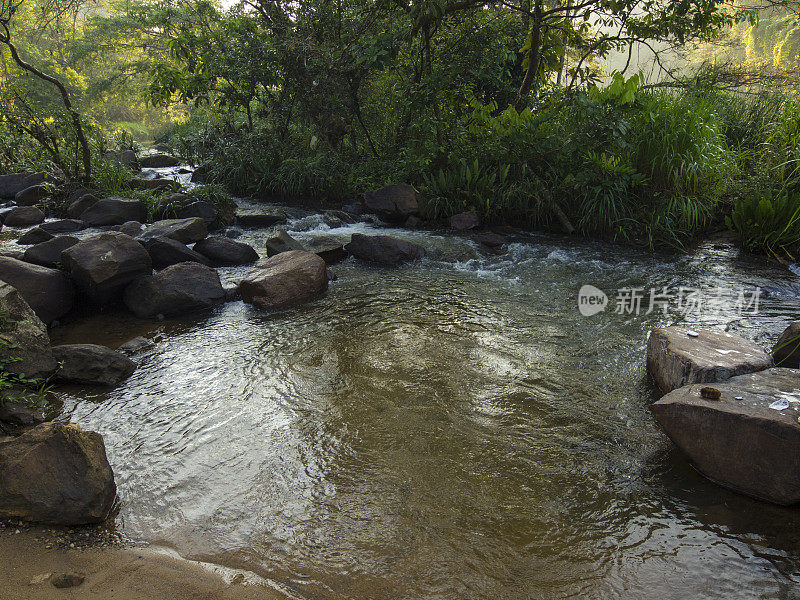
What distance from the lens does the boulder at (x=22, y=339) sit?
124 inches

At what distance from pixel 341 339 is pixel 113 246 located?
252 cm

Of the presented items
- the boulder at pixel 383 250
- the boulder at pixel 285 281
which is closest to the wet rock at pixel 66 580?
the boulder at pixel 285 281

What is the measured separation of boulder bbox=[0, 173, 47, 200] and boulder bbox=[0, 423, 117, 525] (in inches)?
355

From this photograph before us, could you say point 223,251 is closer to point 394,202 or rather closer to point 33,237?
point 33,237

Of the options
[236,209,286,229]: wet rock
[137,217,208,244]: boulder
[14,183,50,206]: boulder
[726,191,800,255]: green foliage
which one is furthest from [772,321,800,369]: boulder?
[14,183,50,206]: boulder

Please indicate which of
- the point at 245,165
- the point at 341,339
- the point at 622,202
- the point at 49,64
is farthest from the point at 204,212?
the point at 49,64

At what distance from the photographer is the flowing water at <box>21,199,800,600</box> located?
2209mm

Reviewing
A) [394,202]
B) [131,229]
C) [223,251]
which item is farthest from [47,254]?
[394,202]

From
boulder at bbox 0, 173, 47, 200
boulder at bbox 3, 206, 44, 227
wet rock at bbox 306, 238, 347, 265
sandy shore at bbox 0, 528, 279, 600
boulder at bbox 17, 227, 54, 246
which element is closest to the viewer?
sandy shore at bbox 0, 528, 279, 600

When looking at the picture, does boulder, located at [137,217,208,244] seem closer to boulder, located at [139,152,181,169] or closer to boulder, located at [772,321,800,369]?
boulder, located at [772,321,800,369]

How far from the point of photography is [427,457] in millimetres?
2932

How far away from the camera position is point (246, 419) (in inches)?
131

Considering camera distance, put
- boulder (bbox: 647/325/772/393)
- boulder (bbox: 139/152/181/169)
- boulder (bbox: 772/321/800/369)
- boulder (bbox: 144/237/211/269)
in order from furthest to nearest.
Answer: boulder (bbox: 139/152/181/169), boulder (bbox: 144/237/211/269), boulder (bbox: 772/321/800/369), boulder (bbox: 647/325/772/393)

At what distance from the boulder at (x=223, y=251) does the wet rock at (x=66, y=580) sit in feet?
15.9
